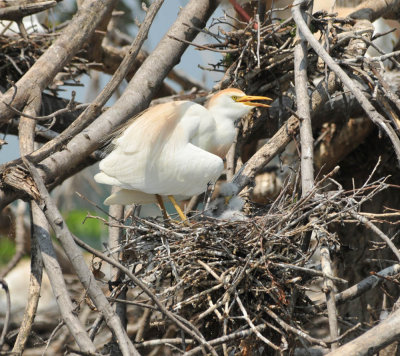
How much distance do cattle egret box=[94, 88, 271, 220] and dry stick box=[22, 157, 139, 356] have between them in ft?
3.28

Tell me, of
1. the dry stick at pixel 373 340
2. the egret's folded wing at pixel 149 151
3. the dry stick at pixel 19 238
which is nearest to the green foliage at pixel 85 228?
the dry stick at pixel 19 238

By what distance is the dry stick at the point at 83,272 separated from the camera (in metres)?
2.14

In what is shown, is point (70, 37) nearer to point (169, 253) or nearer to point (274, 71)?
point (274, 71)

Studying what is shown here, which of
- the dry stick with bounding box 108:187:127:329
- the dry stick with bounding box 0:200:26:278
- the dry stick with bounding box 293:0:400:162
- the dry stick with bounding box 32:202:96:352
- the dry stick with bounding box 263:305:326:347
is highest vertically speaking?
the dry stick with bounding box 293:0:400:162

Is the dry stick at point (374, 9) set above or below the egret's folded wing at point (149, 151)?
above

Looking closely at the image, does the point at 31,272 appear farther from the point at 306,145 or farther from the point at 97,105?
the point at 306,145

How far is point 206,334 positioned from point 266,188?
2552mm

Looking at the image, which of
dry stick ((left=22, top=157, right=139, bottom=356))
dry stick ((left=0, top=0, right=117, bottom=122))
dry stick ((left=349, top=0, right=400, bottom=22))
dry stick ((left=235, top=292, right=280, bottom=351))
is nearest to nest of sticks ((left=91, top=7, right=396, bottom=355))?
dry stick ((left=235, top=292, right=280, bottom=351))

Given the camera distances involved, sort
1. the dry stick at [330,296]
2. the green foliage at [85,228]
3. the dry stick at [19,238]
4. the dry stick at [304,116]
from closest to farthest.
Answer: the dry stick at [330,296] → the dry stick at [304,116] → the dry stick at [19,238] → the green foliage at [85,228]

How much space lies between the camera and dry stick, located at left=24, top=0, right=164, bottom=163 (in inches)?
106

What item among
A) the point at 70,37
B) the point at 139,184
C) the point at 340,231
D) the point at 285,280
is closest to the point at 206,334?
the point at 285,280

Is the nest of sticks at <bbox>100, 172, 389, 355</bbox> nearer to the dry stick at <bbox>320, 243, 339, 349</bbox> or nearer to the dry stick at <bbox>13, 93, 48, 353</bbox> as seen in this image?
the dry stick at <bbox>320, 243, 339, 349</bbox>

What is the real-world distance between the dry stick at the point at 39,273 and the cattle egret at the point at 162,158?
46 centimetres

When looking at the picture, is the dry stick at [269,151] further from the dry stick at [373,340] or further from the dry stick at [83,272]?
the dry stick at [373,340]
